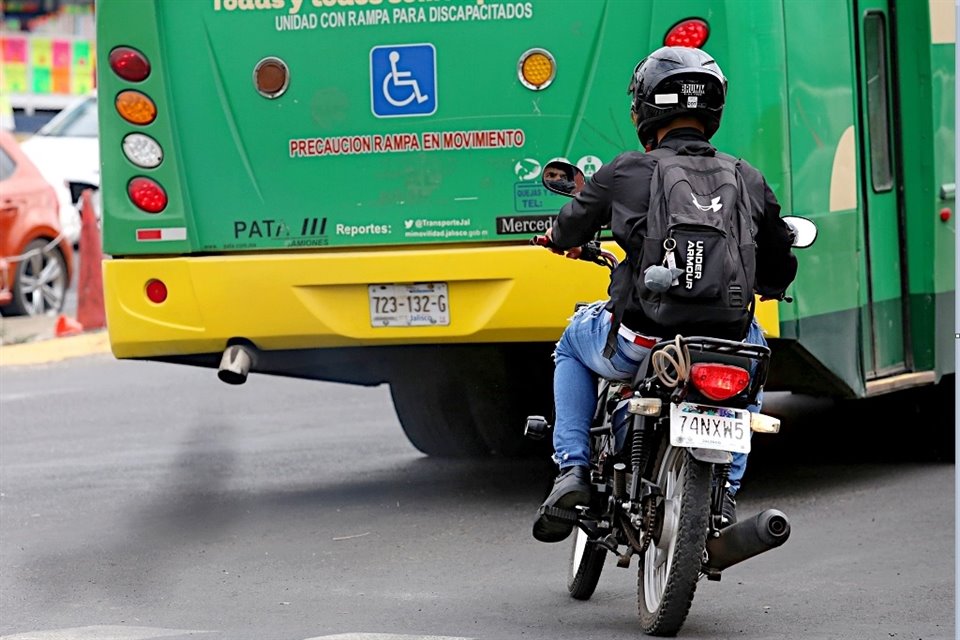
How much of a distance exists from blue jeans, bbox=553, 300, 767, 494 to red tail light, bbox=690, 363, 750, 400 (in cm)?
47

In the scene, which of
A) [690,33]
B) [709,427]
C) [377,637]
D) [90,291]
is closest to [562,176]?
[709,427]

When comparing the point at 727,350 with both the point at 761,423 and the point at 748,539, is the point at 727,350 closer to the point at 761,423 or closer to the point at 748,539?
the point at 761,423

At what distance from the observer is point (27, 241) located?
16.8 m

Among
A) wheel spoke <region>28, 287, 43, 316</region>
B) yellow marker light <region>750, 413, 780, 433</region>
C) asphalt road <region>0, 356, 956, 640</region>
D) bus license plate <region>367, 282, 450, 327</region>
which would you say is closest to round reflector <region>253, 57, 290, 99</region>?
bus license plate <region>367, 282, 450, 327</region>

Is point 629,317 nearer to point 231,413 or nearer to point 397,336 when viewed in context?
point 397,336

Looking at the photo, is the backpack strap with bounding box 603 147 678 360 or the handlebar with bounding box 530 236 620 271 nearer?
the backpack strap with bounding box 603 147 678 360

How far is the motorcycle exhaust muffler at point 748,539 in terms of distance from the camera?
5629 millimetres

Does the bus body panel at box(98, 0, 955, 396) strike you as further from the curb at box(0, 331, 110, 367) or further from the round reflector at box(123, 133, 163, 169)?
the curb at box(0, 331, 110, 367)

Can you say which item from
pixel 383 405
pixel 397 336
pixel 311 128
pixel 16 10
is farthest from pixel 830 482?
pixel 16 10

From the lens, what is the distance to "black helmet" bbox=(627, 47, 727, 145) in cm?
598

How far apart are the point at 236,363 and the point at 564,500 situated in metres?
2.46

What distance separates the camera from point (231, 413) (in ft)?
39.3

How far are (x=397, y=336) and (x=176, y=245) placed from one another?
3.20 ft

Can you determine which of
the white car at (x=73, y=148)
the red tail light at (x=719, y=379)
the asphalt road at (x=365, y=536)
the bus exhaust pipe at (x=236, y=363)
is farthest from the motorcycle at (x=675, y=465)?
the white car at (x=73, y=148)
